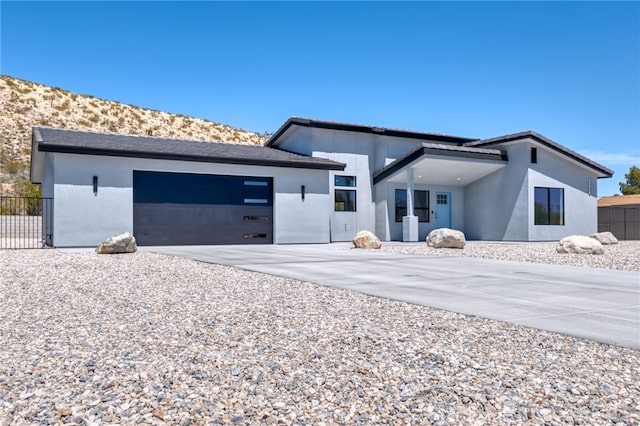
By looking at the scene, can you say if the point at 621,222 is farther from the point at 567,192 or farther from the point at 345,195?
the point at 345,195

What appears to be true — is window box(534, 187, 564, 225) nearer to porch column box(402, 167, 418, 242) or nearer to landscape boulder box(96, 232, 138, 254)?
porch column box(402, 167, 418, 242)

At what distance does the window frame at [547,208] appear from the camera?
22.5 meters

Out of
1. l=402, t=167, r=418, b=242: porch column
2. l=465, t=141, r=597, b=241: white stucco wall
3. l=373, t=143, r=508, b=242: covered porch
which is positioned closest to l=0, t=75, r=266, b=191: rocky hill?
l=373, t=143, r=508, b=242: covered porch

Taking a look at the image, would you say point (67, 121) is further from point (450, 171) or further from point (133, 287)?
point (133, 287)

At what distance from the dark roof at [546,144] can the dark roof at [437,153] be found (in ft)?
2.36

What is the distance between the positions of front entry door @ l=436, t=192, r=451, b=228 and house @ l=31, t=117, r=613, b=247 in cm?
8

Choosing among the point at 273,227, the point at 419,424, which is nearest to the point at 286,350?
the point at 419,424

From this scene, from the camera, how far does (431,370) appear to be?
3553 mm

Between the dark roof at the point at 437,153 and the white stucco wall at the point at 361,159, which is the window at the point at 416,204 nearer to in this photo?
the white stucco wall at the point at 361,159

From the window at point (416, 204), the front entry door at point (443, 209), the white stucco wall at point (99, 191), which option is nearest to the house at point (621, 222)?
the front entry door at point (443, 209)

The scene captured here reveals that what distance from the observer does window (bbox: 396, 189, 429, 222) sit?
23.7m

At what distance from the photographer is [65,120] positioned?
45.4 metres

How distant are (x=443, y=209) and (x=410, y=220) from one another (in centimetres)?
423

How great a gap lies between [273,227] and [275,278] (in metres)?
11.5
